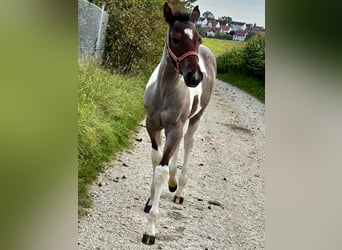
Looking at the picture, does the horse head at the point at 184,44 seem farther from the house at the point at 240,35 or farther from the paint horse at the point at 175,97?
the house at the point at 240,35

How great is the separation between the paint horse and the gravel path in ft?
0.11

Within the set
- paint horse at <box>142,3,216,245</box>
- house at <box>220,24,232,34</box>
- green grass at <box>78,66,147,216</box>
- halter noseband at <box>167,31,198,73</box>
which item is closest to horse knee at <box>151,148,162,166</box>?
paint horse at <box>142,3,216,245</box>

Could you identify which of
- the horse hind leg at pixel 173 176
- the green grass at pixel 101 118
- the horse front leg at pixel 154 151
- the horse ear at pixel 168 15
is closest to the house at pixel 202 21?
the horse ear at pixel 168 15

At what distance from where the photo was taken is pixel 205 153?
2.33 meters

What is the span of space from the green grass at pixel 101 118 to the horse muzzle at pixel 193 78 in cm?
25

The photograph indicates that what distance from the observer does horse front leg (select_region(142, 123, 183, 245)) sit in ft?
7.31

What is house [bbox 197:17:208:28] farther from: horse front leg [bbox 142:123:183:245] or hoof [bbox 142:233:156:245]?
hoof [bbox 142:233:156:245]

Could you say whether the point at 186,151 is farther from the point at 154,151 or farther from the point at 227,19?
the point at 227,19

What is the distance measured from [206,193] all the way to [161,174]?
216 mm

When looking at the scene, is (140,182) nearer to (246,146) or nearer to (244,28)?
(246,146)

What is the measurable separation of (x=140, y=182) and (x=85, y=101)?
0.42m

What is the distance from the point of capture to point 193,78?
2111mm

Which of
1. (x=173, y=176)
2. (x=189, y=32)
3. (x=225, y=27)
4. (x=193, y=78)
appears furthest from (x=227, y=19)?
(x=173, y=176)
